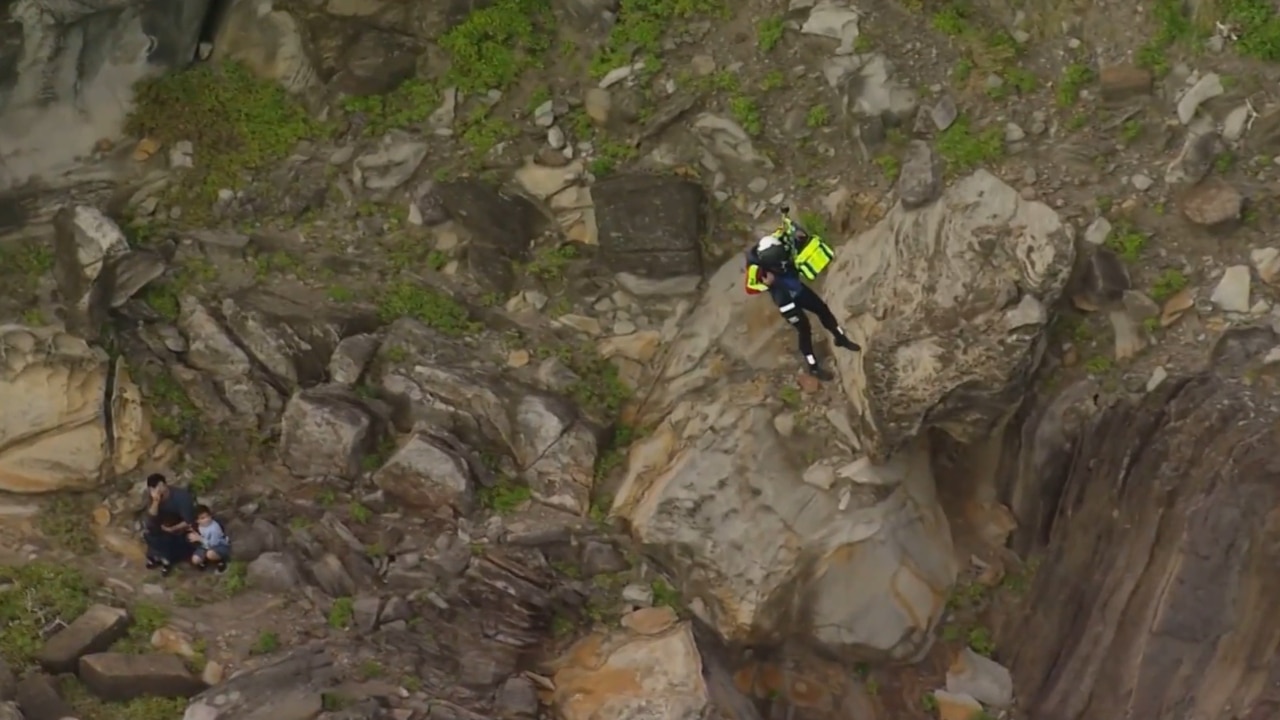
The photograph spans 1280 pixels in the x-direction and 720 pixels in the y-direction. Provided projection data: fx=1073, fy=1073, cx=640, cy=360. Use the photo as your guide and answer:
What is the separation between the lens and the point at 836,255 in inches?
528

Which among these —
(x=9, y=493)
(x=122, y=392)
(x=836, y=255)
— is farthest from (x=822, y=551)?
(x=9, y=493)

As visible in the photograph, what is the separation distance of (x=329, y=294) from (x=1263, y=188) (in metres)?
11.5

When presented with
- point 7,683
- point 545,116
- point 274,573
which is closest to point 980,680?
point 274,573

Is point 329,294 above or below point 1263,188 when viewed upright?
below

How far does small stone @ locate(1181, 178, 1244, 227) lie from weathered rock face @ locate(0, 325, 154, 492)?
12.7 meters

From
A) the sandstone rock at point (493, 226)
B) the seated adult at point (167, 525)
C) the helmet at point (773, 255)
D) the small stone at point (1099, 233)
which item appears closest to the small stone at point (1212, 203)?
the small stone at point (1099, 233)

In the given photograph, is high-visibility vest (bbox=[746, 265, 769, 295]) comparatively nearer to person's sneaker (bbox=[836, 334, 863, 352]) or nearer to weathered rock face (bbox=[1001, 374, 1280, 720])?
person's sneaker (bbox=[836, 334, 863, 352])

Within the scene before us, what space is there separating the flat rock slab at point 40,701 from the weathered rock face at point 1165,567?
998 centimetres

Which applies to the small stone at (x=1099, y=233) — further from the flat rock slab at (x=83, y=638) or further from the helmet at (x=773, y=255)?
the flat rock slab at (x=83, y=638)

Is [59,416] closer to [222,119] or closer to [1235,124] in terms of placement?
[222,119]

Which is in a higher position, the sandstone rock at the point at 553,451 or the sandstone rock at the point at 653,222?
the sandstone rock at the point at 653,222

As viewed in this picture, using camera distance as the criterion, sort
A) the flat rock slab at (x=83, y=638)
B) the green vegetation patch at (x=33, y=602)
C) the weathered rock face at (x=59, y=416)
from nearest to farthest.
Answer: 1. the flat rock slab at (x=83, y=638)
2. the green vegetation patch at (x=33, y=602)
3. the weathered rock face at (x=59, y=416)

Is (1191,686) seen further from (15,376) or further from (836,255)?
(15,376)

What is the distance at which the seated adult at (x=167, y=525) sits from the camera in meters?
12.2
